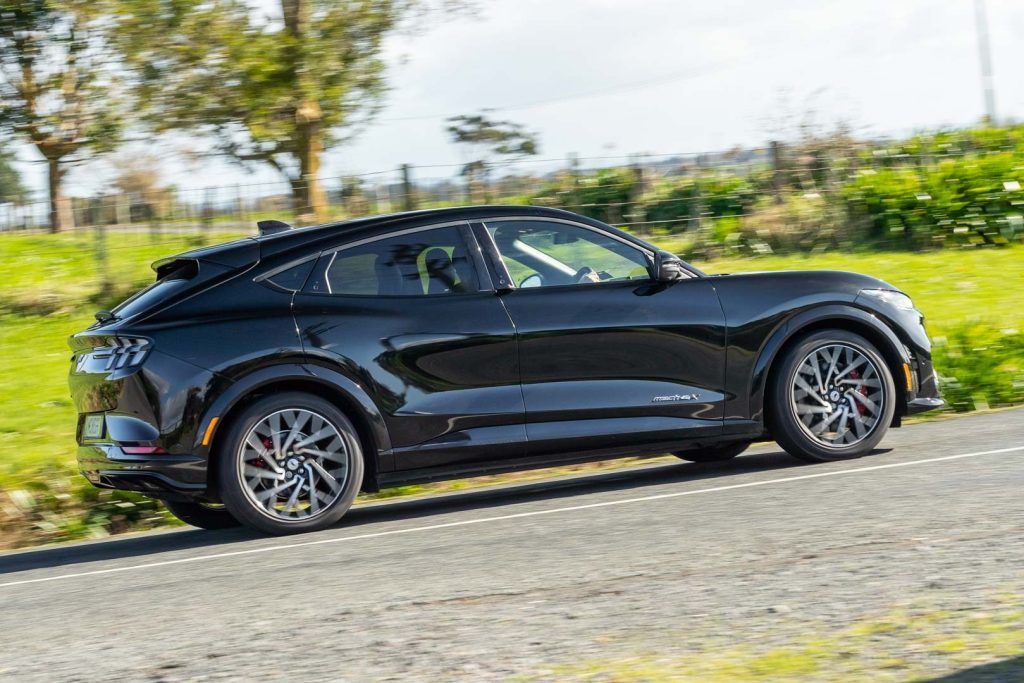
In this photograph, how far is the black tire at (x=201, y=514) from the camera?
7715mm

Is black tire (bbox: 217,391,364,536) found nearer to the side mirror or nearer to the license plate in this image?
the license plate

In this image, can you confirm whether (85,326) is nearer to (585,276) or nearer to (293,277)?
(293,277)

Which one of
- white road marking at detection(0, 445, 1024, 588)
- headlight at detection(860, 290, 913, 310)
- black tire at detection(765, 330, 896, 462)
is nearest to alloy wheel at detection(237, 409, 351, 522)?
white road marking at detection(0, 445, 1024, 588)

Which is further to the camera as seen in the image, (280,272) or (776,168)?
(776,168)

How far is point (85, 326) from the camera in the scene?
1491 centimetres

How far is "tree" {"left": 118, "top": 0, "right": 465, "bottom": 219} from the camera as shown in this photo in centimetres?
1590

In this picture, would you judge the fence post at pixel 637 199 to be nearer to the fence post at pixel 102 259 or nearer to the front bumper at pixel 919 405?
the fence post at pixel 102 259

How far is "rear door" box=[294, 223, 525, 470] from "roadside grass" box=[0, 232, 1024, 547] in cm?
201

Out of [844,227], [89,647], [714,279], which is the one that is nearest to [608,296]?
[714,279]

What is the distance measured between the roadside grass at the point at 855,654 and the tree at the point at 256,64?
12.8 meters

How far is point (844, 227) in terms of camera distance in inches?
691

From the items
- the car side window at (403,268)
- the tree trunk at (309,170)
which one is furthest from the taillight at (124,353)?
the tree trunk at (309,170)

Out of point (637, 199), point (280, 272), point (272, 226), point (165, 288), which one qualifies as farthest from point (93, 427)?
point (637, 199)

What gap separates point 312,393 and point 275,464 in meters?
0.41
